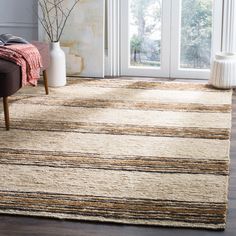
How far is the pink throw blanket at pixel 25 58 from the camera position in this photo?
3910 millimetres

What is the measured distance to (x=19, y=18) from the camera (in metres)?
5.49

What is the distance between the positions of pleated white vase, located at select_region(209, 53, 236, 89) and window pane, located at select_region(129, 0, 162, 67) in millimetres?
643

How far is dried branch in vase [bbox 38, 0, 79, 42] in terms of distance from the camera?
5.16 metres

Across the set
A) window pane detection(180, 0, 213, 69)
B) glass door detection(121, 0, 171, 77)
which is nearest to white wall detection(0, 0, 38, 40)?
glass door detection(121, 0, 171, 77)

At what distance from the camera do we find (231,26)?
4.95 m

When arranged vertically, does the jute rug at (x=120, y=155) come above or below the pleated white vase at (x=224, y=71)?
below

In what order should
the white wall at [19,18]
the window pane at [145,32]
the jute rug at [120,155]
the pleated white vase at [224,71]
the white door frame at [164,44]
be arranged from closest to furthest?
the jute rug at [120,155]
the pleated white vase at [224,71]
the white door frame at [164,44]
the window pane at [145,32]
the white wall at [19,18]

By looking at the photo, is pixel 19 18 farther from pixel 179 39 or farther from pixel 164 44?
pixel 179 39

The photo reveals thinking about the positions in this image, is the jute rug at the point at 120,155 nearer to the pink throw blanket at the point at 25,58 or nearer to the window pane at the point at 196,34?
the pink throw blanket at the point at 25,58

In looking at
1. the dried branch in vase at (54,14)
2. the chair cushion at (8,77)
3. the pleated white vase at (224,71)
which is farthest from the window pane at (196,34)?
the chair cushion at (8,77)

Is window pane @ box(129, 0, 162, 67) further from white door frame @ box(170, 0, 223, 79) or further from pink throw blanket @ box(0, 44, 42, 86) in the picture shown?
pink throw blanket @ box(0, 44, 42, 86)

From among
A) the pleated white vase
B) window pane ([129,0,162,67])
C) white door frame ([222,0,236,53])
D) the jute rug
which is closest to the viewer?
the jute rug

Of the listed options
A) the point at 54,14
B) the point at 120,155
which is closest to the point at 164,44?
the point at 54,14

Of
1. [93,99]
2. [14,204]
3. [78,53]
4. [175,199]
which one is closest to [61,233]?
[14,204]
